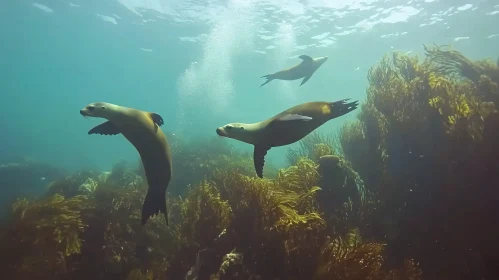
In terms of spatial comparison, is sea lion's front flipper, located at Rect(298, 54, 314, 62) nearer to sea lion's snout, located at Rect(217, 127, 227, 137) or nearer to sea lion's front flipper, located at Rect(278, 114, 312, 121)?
sea lion's front flipper, located at Rect(278, 114, 312, 121)

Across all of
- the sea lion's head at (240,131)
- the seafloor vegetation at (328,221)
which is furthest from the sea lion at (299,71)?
the sea lion's head at (240,131)

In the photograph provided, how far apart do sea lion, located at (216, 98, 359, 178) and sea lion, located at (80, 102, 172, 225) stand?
0.97 meters

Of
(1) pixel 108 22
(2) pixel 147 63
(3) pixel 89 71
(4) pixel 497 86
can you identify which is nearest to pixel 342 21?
(4) pixel 497 86

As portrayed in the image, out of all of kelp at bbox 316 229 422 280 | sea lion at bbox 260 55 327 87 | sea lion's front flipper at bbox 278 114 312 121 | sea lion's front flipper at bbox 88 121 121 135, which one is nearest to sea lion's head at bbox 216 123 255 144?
sea lion's front flipper at bbox 278 114 312 121

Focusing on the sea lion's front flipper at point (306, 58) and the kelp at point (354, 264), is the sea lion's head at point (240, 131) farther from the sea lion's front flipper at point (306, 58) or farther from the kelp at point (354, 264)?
the sea lion's front flipper at point (306, 58)

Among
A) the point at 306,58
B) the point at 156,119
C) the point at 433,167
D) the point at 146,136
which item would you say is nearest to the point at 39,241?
the point at 146,136

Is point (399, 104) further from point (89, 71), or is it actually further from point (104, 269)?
point (89, 71)

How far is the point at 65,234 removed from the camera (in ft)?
16.1

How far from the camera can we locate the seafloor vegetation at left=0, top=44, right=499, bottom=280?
4.12m

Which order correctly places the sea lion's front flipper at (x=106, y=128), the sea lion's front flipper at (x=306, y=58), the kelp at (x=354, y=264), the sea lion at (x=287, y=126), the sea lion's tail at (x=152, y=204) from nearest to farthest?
1. the kelp at (x=354, y=264)
2. the sea lion at (x=287, y=126)
3. the sea lion's front flipper at (x=106, y=128)
4. the sea lion's tail at (x=152, y=204)
5. the sea lion's front flipper at (x=306, y=58)

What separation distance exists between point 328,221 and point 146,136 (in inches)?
134

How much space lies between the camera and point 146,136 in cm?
418

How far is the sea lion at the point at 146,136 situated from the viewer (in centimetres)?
395

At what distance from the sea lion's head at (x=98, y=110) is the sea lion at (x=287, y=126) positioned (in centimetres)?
143
